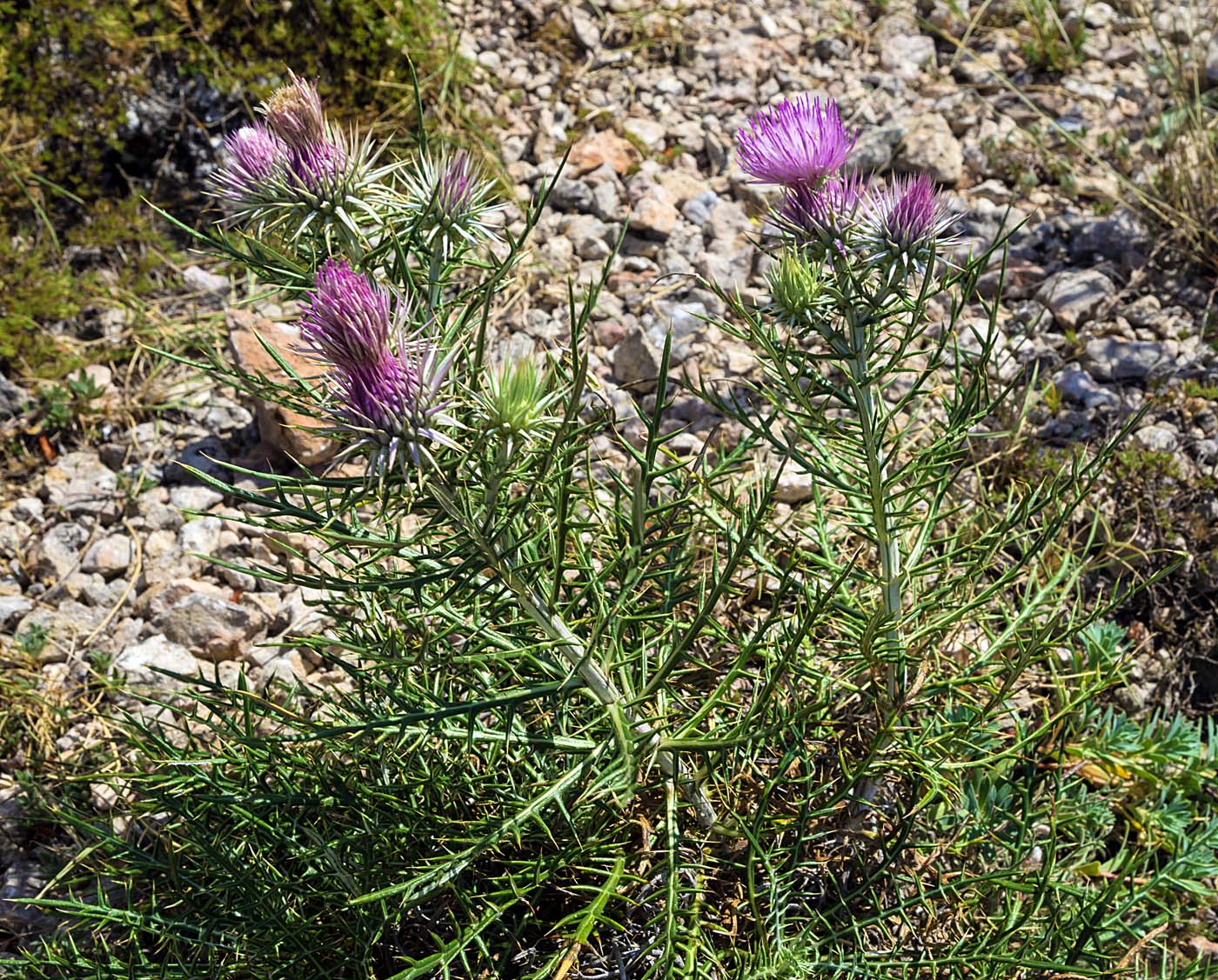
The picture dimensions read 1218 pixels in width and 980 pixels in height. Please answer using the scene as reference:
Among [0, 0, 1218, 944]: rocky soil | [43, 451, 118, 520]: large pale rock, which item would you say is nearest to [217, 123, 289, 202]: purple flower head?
[0, 0, 1218, 944]: rocky soil

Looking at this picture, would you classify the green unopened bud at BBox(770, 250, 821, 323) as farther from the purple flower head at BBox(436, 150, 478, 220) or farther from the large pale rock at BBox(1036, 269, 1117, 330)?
the large pale rock at BBox(1036, 269, 1117, 330)

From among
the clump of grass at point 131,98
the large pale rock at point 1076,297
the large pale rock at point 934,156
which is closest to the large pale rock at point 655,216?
the clump of grass at point 131,98

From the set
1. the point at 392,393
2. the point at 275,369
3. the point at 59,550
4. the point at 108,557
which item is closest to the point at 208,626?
the point at 108,557

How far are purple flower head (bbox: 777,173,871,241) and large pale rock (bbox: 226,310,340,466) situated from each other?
1590 millimetres

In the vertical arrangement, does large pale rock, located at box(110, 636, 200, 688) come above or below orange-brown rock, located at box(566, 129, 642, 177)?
below

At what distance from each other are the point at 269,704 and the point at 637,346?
1.61m

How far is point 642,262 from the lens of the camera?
12.1 ft

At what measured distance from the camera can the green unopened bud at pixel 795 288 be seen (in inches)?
66.2

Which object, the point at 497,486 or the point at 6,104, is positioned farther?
the point at 6,104

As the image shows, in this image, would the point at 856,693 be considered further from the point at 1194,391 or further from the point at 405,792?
the point at 1194,391

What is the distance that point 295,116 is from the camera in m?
1.59

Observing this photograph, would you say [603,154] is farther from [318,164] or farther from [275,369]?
[318,164]

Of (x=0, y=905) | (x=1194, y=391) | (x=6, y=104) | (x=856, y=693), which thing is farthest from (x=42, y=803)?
(x=1194, y=391)

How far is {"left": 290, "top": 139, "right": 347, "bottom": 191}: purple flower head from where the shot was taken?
63.0 inches
